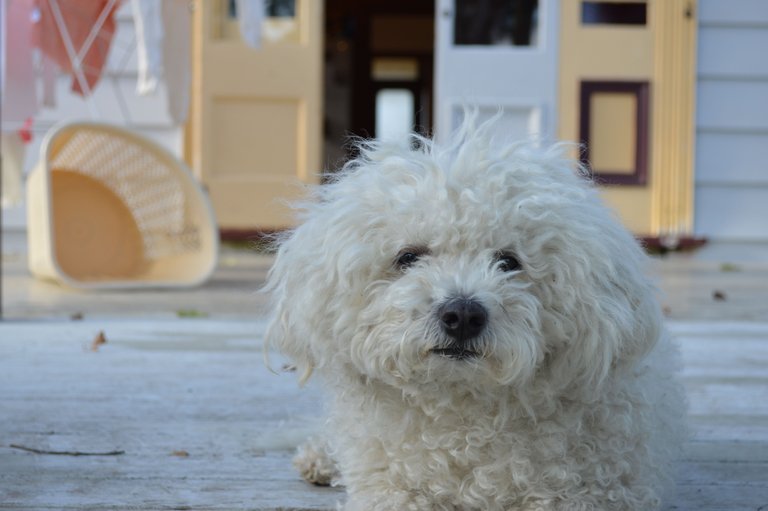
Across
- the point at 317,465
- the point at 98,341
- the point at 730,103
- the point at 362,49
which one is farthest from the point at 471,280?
the point at 362,49

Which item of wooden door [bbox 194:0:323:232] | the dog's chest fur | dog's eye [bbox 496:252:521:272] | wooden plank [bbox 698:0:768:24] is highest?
wooden plank [bbox 698:0:768:24]

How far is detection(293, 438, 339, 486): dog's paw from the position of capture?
7.00ft

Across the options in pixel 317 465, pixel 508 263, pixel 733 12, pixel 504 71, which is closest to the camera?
pixel 508 263

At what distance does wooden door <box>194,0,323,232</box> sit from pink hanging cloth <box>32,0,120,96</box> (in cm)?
157

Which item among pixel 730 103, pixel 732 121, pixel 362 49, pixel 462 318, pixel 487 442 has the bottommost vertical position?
pixel 487 442

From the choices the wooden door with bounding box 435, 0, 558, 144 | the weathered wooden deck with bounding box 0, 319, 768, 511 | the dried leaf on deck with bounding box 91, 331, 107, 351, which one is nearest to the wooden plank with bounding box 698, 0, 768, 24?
the wooden door with bounding box 435, 0, 558, 144

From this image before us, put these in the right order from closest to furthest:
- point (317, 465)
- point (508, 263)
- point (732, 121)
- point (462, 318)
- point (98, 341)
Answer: point (462, 318) → point (508, 263) → point (317, 465) → point (98, 341) → point (732, 121)

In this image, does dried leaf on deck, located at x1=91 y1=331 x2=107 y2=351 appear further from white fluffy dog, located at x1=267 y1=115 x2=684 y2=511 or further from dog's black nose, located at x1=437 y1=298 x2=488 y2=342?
dog's black nose, located at x1=437 y1=298 x2=488 y2=342

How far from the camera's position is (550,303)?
168 centimetres

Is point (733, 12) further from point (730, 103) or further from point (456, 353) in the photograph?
point (456, 353)

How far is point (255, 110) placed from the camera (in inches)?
316

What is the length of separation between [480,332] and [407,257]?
0.66 feet

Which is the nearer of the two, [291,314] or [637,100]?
[291,314]

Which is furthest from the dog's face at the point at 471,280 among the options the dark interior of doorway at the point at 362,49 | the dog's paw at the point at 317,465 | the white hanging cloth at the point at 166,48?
the dark interior of doorway at the point at 362,49
